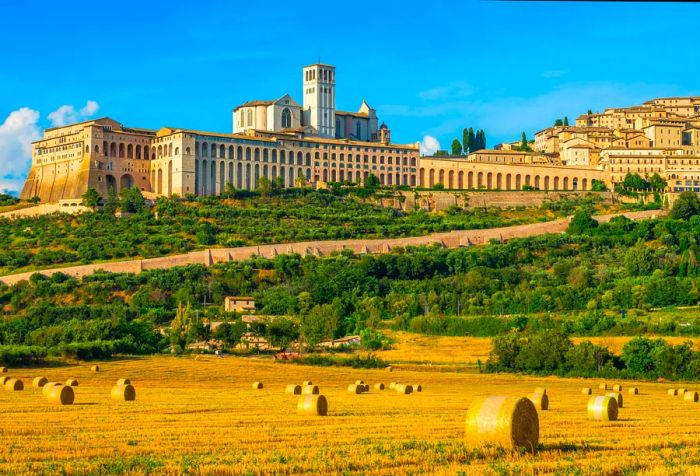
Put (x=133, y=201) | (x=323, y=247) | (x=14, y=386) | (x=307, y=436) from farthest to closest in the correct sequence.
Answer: (x=133, y=201) < (x=323, y=247) < (x=14, y=386) < (x=307, y=436)

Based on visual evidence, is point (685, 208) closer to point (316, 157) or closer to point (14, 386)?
point (316, 157)

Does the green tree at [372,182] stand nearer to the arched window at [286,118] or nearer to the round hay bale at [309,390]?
the arched window at [286,118]

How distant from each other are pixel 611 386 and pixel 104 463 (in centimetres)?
2289

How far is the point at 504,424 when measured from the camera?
43.8 ft

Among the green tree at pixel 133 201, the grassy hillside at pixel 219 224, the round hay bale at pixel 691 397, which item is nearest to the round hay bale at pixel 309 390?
the round hay bale at pixel 691 397

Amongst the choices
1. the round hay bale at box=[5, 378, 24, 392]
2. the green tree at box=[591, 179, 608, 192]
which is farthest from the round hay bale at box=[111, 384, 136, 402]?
the green tree at box=[591, 179, 608, 192]

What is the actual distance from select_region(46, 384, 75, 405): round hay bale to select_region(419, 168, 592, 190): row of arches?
76.0 m

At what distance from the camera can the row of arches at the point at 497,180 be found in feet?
318

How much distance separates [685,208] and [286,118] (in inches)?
1412

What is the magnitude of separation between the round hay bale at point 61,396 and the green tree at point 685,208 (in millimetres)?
64427

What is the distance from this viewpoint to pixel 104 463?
1268 centimetres

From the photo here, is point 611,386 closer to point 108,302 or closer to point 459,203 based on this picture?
point 108,302

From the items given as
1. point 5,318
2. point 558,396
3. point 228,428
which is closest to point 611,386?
point 558,396

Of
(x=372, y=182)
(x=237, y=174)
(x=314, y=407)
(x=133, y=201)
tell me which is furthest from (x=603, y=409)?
(x=372, y=182)
